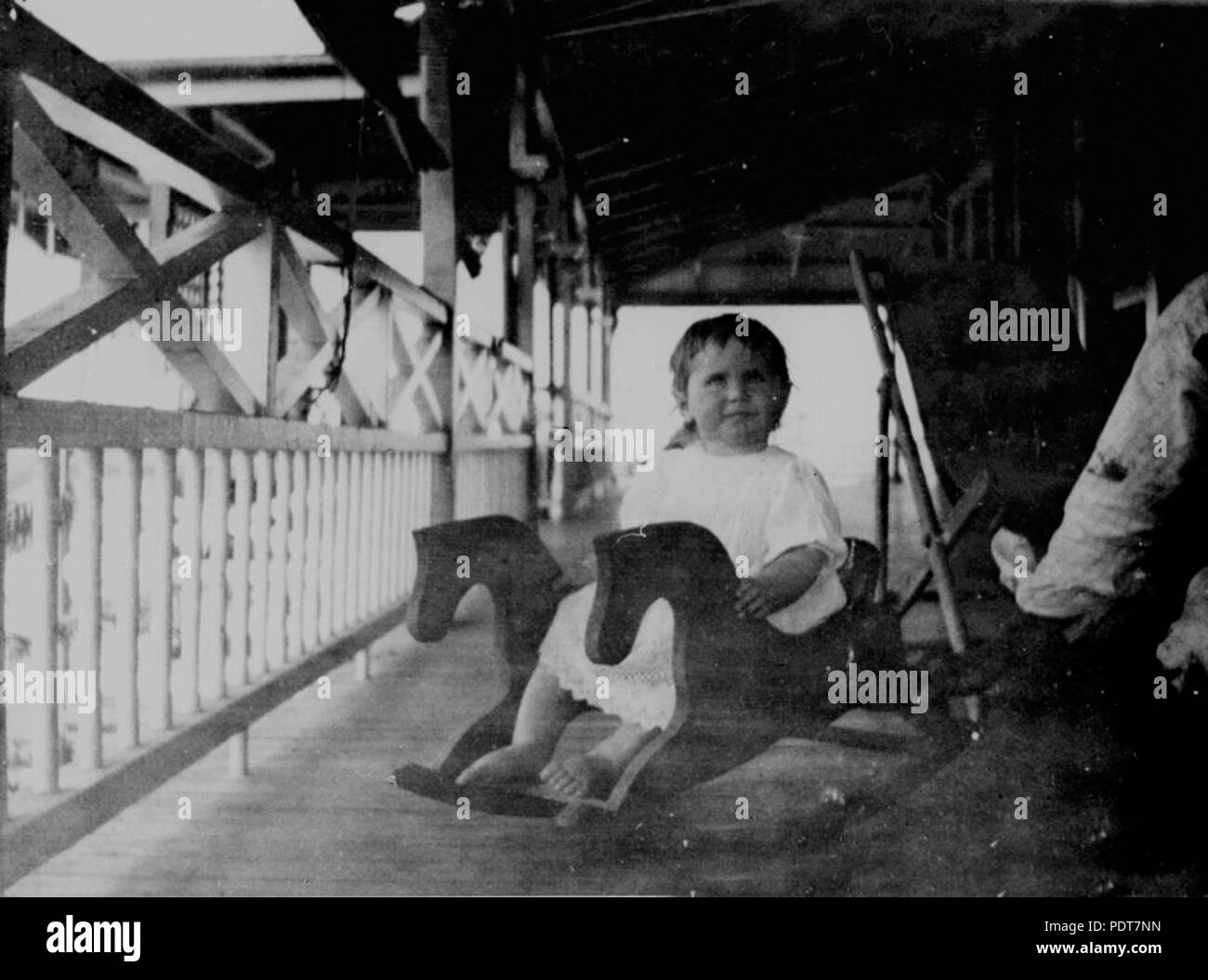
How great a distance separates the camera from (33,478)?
846 millimetres

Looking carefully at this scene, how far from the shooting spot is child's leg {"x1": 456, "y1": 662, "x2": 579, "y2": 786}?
1.13 metres

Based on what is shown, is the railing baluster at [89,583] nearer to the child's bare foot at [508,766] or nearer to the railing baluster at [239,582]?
the railing baluster at [239,582]

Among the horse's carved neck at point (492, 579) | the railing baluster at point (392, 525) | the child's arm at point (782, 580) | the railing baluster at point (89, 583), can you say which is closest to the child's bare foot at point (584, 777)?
the horse's carved neck at point (492, 579)

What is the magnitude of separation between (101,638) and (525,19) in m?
1.12

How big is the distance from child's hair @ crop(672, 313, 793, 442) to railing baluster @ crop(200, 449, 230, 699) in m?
0.57

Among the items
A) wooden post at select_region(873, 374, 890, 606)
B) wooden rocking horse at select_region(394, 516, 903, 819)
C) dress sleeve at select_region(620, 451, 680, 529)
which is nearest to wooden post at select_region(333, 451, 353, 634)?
wooden rocking horse at select_region(394, 516, 903, 819)

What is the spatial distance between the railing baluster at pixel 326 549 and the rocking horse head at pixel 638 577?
487 mm

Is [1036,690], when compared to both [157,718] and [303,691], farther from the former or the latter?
[157,718]

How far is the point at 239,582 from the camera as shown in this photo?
1222 mm

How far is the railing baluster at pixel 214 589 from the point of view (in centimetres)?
115

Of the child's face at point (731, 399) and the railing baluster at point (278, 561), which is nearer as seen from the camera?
the child's face at point (731, 399)

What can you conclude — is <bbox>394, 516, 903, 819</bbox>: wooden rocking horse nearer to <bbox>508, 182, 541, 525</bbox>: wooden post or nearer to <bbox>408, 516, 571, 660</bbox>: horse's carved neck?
<bbox>408, 516, 571, 660</bbox>: horse's carved neck

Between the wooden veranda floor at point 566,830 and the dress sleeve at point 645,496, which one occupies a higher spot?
the dress sleeve at point 645,496
